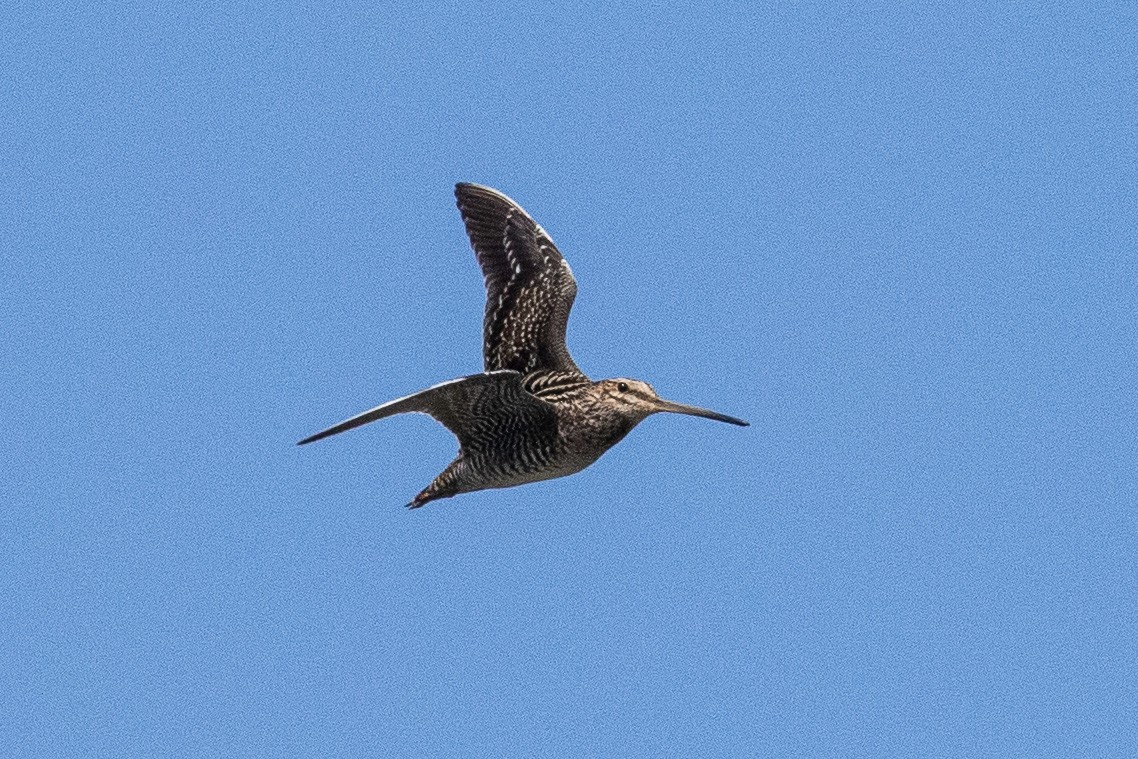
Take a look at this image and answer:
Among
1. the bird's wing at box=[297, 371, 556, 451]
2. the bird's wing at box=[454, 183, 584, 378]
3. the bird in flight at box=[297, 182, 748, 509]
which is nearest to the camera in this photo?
the bird's wing at box=[297, 371, 556, 451]

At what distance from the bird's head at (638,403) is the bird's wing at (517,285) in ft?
2.60

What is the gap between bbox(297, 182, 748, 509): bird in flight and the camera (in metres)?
15.1

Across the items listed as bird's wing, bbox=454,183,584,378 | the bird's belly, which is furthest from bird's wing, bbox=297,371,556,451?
bird's wing, bbox=454,183,584,378

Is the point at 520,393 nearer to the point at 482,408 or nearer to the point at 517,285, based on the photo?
the point at 482,408

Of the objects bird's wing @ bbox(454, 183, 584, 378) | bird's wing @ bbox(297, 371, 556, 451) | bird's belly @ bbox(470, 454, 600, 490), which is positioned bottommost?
bird's belly @ bbox(470, 454, 600, 490)

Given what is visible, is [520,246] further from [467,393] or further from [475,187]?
[467,393]

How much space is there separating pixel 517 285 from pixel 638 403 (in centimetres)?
216

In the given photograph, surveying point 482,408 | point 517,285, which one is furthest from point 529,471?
point 517,285

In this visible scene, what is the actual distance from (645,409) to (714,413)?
0.58 metres

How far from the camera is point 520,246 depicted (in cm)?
1758

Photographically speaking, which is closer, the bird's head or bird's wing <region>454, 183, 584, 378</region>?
the bird's head

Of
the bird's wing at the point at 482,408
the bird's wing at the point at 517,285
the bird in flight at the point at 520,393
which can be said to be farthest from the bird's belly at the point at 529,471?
the bird's wing at the point at 517,285

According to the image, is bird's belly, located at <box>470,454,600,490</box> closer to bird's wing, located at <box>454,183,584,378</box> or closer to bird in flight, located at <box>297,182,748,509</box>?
bird in flight, located at <box>297,182,748,509</box>

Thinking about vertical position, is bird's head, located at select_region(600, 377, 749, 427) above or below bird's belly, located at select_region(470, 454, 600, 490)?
above
